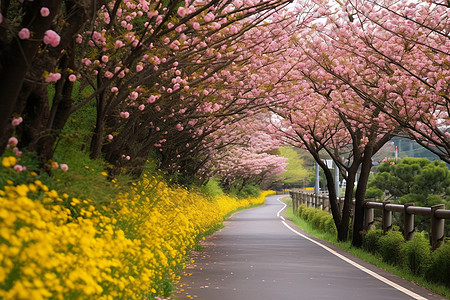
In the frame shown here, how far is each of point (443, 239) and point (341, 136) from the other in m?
16.3

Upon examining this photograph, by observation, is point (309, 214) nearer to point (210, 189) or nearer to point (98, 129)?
point (210, 189)

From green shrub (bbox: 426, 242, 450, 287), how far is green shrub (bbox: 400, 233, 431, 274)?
1.32ft

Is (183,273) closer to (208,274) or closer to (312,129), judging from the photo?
(208,274)

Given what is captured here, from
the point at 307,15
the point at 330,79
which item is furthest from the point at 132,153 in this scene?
the point at 330,79

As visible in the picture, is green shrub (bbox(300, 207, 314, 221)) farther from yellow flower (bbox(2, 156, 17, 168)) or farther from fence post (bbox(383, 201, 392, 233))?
yellow flower (bbox(2, 156, 17, 168))

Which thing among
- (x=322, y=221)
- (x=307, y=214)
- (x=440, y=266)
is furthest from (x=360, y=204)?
(x=307, y=214)

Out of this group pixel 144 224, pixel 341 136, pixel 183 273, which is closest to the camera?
pixel 144 224

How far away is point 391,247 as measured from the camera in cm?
1487

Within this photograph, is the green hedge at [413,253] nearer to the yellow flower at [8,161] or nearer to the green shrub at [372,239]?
the green shrub at [372,239]

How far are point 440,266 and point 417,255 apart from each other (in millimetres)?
1470

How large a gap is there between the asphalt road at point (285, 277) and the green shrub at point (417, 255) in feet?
1.58

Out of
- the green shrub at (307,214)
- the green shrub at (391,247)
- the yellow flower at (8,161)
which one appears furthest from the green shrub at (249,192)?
the yellow flower at (8,161)

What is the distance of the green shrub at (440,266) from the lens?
11102mm

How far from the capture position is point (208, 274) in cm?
1205
